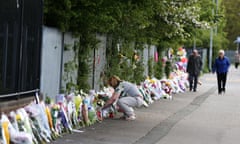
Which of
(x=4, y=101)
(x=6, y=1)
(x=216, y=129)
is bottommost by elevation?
(x=216, y=129)

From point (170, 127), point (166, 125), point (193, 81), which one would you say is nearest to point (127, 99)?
point (166, 125)

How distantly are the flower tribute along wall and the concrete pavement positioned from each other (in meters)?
0.22

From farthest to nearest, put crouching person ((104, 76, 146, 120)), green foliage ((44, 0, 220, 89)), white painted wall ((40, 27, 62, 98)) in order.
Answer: crouching person ((104, 76, 146, 120)) < green foliage ((44, 0, 220, 89)) < white painted wall ((40, 27, 62, 98))

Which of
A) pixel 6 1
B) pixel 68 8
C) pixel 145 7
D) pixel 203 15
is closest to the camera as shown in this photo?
pixel 6 1

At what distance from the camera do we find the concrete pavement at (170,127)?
421 inches

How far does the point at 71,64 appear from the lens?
1281cm

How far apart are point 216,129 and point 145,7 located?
3.46 m

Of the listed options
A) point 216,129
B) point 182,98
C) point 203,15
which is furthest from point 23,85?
point 203,15

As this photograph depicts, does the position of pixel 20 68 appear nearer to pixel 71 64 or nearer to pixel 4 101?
pixel 4 101

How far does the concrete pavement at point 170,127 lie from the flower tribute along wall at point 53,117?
216 millimetres

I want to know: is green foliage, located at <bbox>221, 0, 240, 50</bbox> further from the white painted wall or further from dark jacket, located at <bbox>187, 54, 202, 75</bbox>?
the white painted wall

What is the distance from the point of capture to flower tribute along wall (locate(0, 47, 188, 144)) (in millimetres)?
8625

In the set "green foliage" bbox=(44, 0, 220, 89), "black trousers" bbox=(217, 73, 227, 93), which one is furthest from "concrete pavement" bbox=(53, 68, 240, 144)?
"black trousers" bbox=(217, 73, 227, 93)

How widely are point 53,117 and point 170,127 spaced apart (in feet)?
10.7
